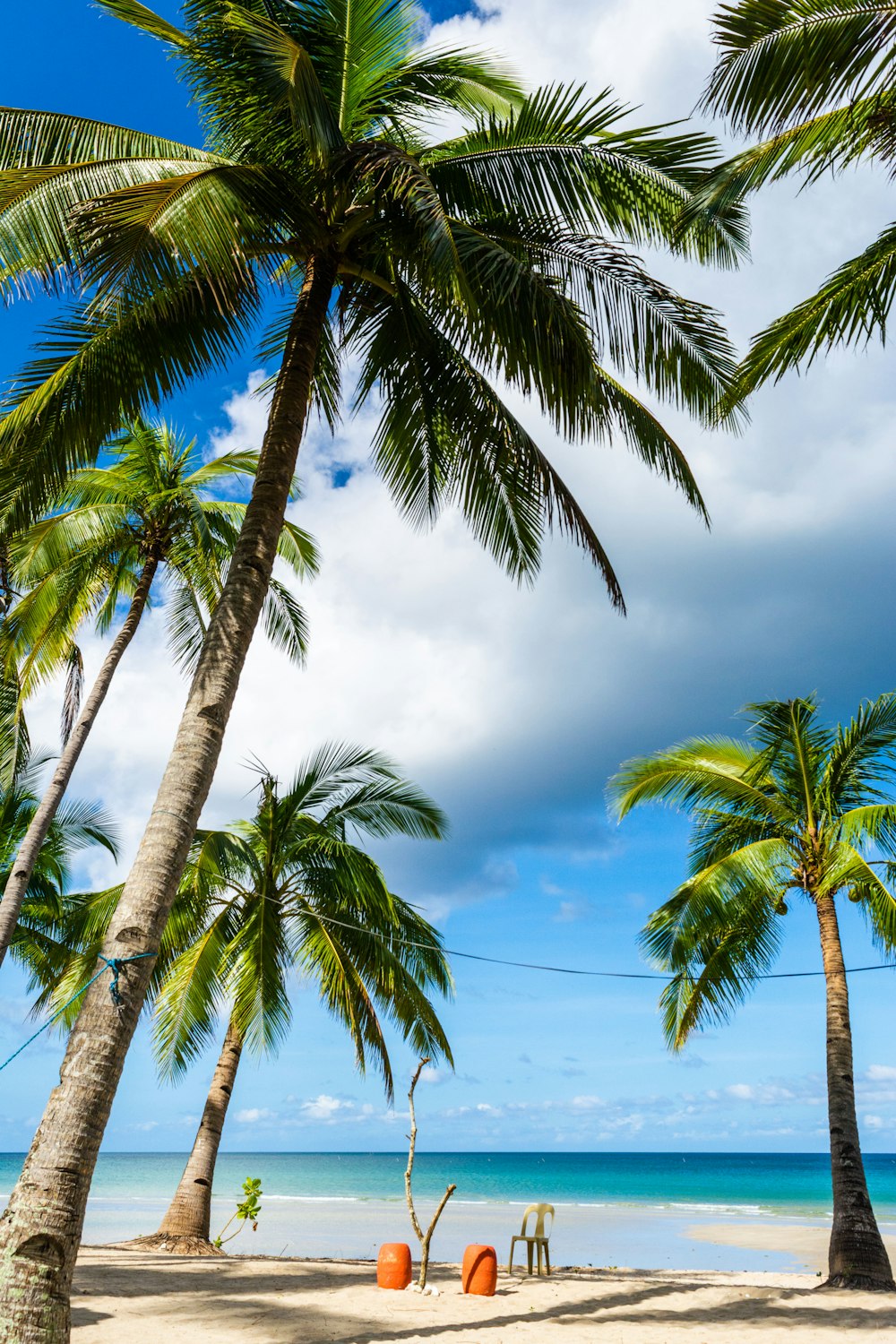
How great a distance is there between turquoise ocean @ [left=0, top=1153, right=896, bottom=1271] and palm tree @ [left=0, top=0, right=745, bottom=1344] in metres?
15.0

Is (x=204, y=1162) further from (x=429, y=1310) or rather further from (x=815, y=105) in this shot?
(x=815, y=105)

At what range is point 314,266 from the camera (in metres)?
7.17

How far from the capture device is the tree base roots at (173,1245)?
37.6 feet

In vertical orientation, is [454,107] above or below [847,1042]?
above

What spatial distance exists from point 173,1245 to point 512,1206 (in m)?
30.1

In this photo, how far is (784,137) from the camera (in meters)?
6.37

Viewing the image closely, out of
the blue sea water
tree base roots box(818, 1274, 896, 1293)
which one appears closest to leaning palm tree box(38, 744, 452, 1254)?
tree base roots box(818, 1274, 896, 1293)

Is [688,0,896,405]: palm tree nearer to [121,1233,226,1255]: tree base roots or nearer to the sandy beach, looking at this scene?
the sandy beach

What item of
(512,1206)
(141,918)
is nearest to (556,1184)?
(512,1206)

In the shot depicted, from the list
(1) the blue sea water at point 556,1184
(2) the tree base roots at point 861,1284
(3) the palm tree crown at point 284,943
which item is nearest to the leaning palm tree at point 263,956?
(3) the palm tree crown at point 284,943

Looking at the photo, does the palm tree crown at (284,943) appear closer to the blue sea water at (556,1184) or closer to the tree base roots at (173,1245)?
the tree base roots at (173,1245)

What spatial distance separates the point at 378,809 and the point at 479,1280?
638cm

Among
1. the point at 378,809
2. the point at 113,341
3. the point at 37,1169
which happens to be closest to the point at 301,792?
the point at 378,809

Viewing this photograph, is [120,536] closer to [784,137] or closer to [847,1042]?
[784,137]
